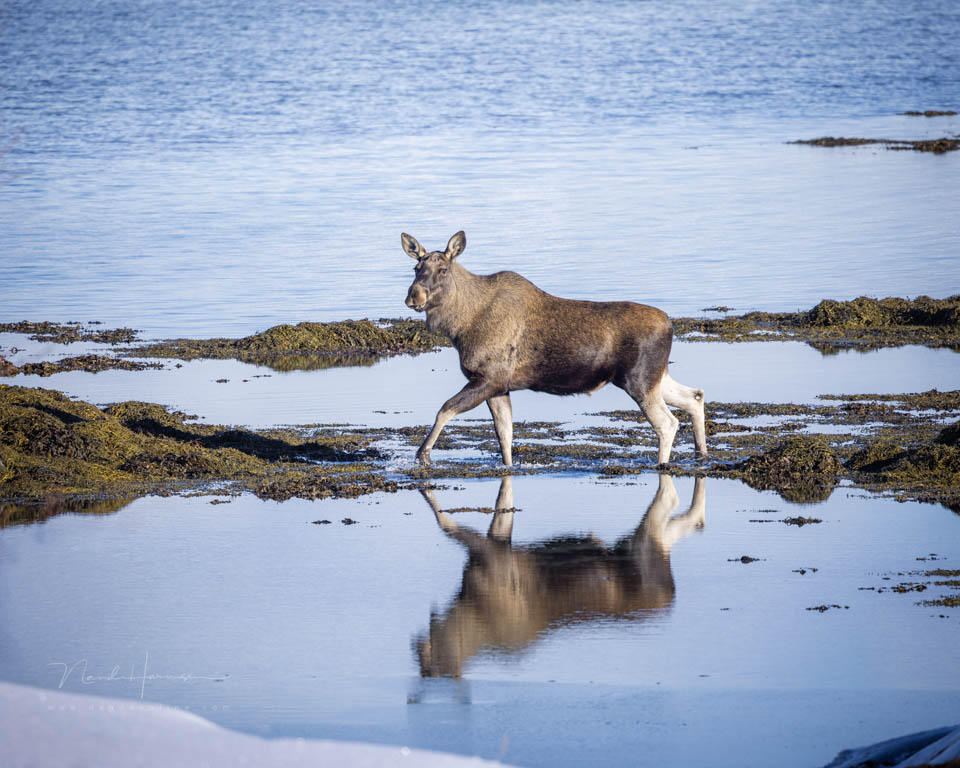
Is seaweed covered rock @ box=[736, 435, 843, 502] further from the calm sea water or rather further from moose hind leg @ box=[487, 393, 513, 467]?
the calm sea water

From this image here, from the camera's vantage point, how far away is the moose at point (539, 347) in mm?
14148

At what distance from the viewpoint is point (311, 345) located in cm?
2128

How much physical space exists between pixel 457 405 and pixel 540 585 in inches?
162

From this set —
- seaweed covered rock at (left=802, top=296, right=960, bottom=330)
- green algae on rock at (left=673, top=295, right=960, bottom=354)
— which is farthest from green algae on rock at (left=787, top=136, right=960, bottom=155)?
green algae on rock at (left=673, top=295, right=960, bottom=354)

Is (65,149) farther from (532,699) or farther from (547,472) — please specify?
(532,699)

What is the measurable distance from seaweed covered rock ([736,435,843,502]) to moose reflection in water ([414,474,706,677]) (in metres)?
1.09

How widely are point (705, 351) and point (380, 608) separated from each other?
1129 centimetres

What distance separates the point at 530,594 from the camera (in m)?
10.0

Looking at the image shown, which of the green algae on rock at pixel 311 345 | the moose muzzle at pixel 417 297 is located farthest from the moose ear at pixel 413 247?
the green algae on rock at pixel 311 345

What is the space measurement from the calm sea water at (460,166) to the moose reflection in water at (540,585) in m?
4.05

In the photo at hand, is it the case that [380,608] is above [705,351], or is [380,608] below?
below

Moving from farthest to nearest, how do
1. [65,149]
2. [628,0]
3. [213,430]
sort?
[628,0], [65,149], [213,430]

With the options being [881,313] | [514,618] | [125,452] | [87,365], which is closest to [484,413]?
[125,452]

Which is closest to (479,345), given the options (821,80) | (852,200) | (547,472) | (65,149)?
Result: (547,472)
